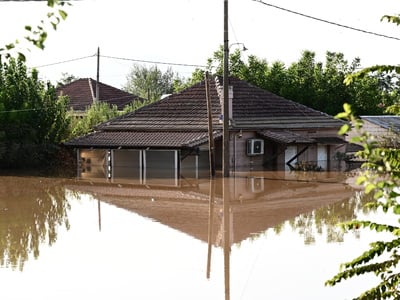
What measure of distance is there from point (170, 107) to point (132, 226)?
66.3 feet

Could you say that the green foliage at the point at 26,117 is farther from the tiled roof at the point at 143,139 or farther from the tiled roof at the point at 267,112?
the tiled roof at the point at 267,112

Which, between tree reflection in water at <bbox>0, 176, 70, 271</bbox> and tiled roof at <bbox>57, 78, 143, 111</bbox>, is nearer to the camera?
tree reflection in water at <bbox>0, 176, 70, 271</bbox>

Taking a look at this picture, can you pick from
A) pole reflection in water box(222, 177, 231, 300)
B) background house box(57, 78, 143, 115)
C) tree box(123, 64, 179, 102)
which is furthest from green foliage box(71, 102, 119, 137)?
tree box(123, 64, 179, 102)

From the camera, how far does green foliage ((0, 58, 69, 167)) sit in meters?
35.1

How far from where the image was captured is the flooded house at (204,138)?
32906 millimetres

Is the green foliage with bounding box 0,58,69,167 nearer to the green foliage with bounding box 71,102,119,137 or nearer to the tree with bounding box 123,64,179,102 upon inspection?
the green foliage with bounding box 71,102,119,137

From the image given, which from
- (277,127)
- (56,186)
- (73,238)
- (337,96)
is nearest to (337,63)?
(337,96)

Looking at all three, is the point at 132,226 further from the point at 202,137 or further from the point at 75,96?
the point at 75,96

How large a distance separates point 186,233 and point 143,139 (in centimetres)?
1776

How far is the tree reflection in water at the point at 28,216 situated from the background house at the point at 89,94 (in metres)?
26.4

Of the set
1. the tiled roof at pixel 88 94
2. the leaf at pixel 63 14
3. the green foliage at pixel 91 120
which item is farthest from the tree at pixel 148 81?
the leaf at pixel 63 14

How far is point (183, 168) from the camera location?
33875mm

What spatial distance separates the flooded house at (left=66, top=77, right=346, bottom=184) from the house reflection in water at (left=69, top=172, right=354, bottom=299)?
2673 mm

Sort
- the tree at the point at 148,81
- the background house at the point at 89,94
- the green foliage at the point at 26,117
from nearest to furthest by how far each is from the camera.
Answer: the green foliage at the point at 26,117 → the background house at the point at 89,94 → the tree at the point at 148,81
